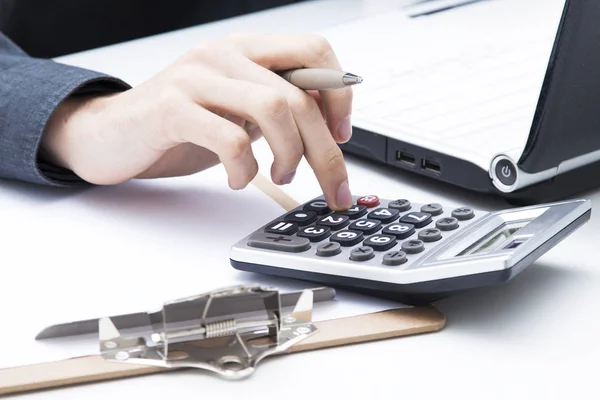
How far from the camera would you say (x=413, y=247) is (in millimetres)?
475

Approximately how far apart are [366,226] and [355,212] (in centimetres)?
3

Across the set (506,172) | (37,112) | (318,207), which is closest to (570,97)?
(506,172)

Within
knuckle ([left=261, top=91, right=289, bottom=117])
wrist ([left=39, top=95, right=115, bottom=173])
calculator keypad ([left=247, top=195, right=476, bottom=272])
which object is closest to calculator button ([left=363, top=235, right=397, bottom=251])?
calculator keypad ([left=247, top=195, right=476, bottom=272])

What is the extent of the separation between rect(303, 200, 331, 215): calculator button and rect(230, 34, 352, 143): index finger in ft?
0.19

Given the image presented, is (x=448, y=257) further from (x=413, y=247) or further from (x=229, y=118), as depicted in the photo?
(x=229, y=118)

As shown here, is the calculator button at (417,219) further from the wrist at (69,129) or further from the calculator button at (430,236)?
the wrist at (69,129)

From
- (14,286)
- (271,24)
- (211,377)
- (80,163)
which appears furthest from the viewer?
(271,24)

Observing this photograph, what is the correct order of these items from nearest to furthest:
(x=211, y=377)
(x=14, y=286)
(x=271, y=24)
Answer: (x=211, y=377)
(x=14, y=286)
(x=271, y=24)

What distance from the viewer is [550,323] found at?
0.46 m

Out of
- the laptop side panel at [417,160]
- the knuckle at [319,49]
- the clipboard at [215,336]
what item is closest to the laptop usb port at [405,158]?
the laptop side panel at [417,160]

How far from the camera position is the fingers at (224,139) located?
21.7 inches

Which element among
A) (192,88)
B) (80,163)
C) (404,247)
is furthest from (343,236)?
(80,163)

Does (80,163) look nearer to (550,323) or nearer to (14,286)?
(14,286)

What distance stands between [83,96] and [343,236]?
0.32 m
